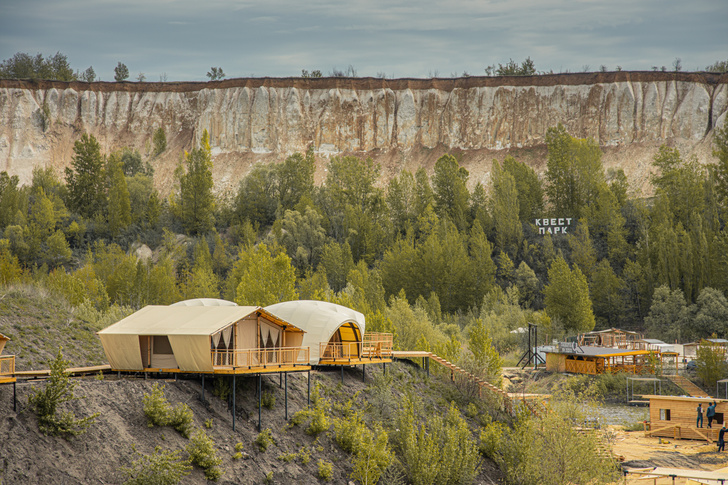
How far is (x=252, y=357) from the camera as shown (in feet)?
81.1

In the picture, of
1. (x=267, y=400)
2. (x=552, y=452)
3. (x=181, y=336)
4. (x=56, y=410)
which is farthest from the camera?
(x=552, y=452)

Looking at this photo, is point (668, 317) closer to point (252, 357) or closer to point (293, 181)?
point (293, 181)

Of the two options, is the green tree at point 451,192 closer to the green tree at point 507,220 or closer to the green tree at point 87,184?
the green tree at point 507,220

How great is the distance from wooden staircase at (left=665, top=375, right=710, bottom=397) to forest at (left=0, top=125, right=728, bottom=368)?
1162cm

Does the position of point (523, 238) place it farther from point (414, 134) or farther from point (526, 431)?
point (526, 431)

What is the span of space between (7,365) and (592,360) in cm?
3880

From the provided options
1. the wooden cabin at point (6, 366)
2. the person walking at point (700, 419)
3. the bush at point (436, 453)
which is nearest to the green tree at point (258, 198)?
the person walking at point (700, 419)

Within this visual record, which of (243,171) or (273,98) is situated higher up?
(273,98)

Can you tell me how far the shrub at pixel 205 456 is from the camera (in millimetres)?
20125

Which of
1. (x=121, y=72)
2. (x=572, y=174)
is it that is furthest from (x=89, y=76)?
(x=572, y=174)

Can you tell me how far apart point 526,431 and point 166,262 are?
1639 inches

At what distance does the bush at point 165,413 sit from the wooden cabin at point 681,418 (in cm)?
2688

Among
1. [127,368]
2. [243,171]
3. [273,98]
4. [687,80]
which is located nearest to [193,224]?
[243,171]

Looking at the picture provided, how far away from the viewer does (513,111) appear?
96.9 meters
